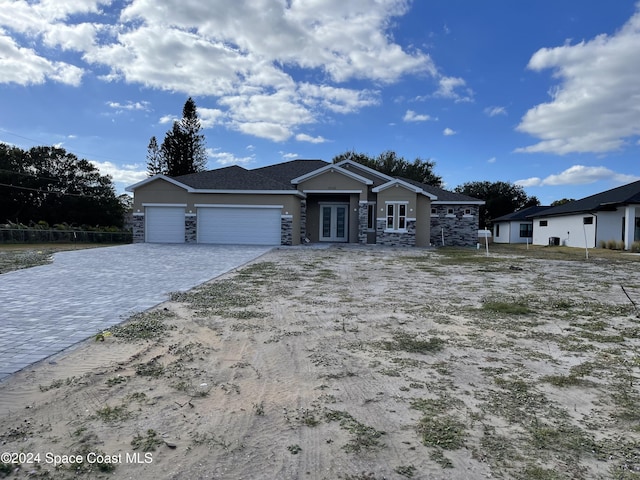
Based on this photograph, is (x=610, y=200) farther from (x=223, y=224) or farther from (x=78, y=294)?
(x=78, y=294)

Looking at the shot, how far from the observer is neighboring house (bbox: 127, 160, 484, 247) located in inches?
838

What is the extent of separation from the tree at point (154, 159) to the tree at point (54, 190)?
18.0ft

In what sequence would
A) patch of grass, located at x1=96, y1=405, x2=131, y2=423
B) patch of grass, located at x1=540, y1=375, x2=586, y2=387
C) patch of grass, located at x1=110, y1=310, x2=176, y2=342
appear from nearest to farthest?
patch of grass, located at x1=96, y1=405, x2=131, y2=423 < patch of grass, located at x1=540, y1=375, x2=586, y2=387 < patch of grass, located at x1=110, y1=310, x2=176, y2=342

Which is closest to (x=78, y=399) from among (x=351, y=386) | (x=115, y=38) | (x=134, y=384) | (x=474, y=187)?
(x=134, y=384)

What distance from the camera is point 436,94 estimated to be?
70.3 ft

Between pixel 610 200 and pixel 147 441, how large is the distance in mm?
30150

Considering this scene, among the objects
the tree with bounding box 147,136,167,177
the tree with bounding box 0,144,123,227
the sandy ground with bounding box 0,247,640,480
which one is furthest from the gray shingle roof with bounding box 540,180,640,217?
the tree with bounding box 0,144,123,227

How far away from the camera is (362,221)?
23516 mm

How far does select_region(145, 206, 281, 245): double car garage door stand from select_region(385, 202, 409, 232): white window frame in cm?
644

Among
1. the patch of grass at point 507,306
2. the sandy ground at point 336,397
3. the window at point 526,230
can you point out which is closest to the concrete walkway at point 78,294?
the sandy ground at point 336,397

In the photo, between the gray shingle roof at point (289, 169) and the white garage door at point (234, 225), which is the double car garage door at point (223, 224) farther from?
the gray shingle roof at point (289, 169)

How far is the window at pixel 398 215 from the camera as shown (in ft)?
74.8

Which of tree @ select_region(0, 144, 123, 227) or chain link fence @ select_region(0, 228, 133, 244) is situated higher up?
tree @ select_region(0, 144, 123, 227)

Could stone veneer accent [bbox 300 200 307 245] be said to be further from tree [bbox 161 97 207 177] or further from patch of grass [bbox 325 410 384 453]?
tree [bbox 161 97 207 177]
